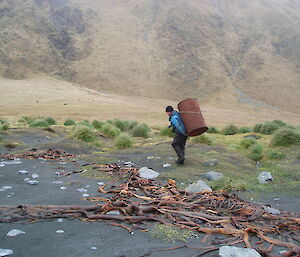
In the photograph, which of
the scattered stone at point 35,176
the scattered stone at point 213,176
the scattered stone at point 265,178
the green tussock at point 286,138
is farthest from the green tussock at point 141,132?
the scattered stone at point 35,176

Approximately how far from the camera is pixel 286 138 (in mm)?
11531

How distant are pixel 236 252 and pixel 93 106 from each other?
126 feet

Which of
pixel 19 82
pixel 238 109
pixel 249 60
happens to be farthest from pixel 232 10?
pixel 19 82

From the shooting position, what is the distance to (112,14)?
275 ft

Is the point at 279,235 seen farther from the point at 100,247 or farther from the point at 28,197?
the point at 28,197

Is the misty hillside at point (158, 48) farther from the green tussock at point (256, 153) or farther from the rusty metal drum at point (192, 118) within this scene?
the rusty metal drum at point (192, 118)

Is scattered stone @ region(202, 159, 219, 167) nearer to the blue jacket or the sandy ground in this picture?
the blue jacket

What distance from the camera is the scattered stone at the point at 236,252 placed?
10.7 feet

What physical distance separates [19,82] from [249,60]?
44.4 meters

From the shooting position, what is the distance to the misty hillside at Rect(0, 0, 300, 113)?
209ft

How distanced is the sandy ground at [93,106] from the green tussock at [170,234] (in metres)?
26.0

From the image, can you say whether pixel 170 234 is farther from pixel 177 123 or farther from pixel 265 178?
pixel 177 123

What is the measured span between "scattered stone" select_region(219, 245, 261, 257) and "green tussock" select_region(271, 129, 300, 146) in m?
8.77

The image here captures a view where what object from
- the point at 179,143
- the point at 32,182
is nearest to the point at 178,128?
the point at 179,143
